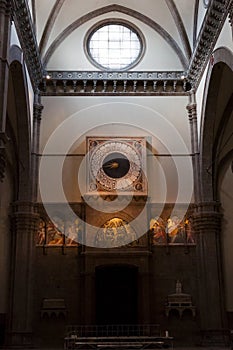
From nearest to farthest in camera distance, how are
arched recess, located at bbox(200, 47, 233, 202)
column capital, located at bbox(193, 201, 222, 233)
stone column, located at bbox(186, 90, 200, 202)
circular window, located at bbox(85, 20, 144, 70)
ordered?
arched recess, located at bbox(200, 47, 233, 202) < column capital, located at bbox(193, 201, 222, 233) < stone column, located at bbox(186, 90, 200, 202) < circular window, located at bbox(85, 20, 144, 70)

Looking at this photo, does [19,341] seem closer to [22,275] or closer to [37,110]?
[22,275]

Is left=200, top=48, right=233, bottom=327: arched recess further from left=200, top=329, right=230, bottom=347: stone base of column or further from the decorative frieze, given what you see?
the decorative frieze

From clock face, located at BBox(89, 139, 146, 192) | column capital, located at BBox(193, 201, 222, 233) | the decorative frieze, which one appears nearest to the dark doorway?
column capital, located at BBox(193, 201, 222, 233)

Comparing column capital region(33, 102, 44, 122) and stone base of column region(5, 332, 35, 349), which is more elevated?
column capital region(33, 102, 44, 122)

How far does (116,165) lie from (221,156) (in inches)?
156

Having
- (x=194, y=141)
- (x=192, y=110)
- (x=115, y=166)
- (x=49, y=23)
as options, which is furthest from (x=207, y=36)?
(x=49, y=23)

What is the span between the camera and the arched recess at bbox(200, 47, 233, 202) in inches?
701

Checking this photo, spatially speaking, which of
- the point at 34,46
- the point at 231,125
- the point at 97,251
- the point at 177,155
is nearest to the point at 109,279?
the point at 97,251

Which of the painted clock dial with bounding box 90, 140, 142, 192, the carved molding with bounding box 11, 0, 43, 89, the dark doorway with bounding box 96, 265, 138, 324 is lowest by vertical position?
the dark doorway with bounding box 96, 265, 138, 324

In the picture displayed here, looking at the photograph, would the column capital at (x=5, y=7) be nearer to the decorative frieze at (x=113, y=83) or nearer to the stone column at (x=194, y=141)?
the decorative frieze at (x=113, y=83)

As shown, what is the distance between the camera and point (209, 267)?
18.2 m

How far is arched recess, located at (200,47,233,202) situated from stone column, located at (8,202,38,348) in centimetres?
635

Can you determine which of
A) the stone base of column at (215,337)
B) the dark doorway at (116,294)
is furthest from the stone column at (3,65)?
the stone base of column at (215,337)

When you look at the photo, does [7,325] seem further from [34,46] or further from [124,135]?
[34,46]
